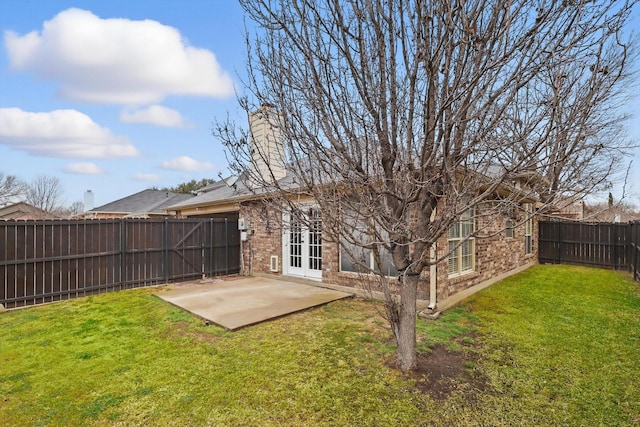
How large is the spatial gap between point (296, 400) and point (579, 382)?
2.94m

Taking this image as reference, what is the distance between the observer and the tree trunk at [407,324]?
366cm

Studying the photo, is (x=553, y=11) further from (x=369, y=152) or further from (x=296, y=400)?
(x=296, y=400)

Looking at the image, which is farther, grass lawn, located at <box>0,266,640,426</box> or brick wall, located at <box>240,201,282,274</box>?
brick wall, located at <box>240,201,282,274</box>

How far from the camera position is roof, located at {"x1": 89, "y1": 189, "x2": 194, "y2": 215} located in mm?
21453

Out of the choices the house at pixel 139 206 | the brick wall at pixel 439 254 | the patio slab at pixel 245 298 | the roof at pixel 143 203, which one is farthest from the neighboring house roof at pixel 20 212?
the patio slab at pixel 245 298

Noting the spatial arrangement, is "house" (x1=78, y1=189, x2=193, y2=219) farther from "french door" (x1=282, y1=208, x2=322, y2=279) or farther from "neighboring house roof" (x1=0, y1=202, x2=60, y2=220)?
"french door" (x1=282, y1=208, x2=322, y2=279)

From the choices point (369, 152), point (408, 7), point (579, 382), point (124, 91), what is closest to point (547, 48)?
point (408, 7)

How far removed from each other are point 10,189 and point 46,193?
367 centimetres

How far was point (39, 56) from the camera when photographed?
9.44 meters

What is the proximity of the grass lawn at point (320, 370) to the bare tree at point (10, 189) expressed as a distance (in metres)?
35.5

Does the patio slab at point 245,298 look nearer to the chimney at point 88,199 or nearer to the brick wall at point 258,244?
the brick wall at point 258,244

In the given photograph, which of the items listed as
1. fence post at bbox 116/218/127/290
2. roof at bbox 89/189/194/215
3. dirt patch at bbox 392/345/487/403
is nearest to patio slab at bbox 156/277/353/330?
fence post at bbox 116/218/127/290

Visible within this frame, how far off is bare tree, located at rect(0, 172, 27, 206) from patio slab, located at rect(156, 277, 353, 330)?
35099 millimetres

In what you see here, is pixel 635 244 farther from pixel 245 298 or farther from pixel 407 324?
pixel 245 298
